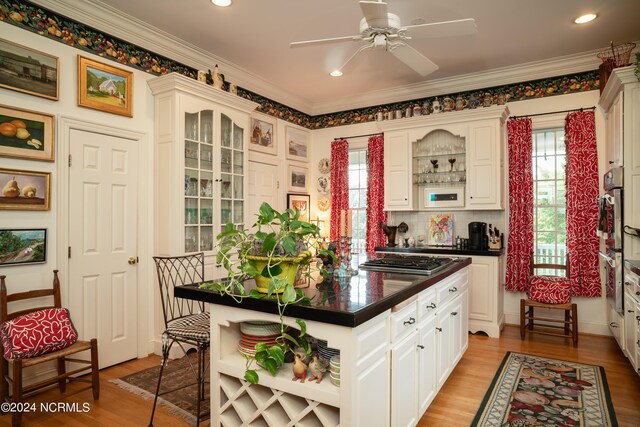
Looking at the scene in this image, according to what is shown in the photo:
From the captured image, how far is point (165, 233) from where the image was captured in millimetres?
3781

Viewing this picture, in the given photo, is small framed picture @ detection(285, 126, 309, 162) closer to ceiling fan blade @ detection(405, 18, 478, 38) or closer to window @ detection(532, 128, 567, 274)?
window @ detection(532, 128, 567, 274)

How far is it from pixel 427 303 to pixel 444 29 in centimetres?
178

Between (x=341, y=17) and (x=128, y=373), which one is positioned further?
(x=341, y=17)

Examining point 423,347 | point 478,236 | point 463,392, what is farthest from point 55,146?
point 478,236

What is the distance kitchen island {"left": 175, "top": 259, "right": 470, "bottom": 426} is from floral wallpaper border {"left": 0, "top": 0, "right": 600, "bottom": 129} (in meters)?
2.58

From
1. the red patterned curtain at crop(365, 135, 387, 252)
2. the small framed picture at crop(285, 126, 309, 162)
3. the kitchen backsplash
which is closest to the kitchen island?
the kitchen backsplash

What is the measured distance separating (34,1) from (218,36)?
60.3 inches

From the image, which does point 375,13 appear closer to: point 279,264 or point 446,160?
point 279,264

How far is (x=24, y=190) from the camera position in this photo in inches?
117

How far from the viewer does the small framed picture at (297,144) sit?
5.91 m

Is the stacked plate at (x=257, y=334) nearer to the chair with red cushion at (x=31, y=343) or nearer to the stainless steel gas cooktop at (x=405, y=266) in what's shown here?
the stainless steel gas cooktop at (x=405, y=266)

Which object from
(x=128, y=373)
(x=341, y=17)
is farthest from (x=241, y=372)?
(x=341, y=17)

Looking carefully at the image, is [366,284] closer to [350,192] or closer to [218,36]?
[218,36]
